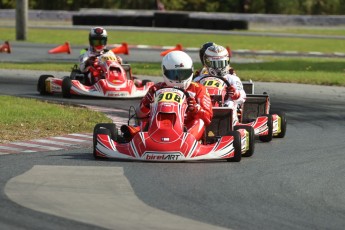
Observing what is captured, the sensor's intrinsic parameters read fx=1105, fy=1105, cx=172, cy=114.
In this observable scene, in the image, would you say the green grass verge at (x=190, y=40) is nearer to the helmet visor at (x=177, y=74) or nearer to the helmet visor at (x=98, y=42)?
the helmet visor at (x=98, y=42)

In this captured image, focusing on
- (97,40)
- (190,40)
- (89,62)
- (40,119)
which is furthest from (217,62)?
(190,40)

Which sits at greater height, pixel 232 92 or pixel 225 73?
pixel 225 73

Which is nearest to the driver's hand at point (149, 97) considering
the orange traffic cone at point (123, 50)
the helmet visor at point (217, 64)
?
the helmet visor at point (217, 64)

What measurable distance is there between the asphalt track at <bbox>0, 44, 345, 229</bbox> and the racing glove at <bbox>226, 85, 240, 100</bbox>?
0.67 metres

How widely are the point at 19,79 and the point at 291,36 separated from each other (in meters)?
23.0

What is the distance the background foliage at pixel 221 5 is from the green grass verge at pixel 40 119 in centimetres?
4404

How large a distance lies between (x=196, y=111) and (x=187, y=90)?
0.40m

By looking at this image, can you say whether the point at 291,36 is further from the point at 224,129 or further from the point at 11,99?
the point at 224,129

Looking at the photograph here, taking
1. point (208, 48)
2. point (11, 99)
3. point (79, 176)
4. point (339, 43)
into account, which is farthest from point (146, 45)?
point (79, 176)

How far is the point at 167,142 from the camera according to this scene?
36.0ft

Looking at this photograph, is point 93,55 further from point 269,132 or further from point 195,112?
point 195,112

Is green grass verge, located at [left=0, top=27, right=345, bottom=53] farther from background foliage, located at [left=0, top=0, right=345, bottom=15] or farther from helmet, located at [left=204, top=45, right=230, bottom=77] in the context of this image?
helmet, located at [left=204, top=45, right=230, bottom=77]

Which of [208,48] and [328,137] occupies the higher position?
[208,48]

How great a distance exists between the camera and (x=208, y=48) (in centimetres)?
1406
